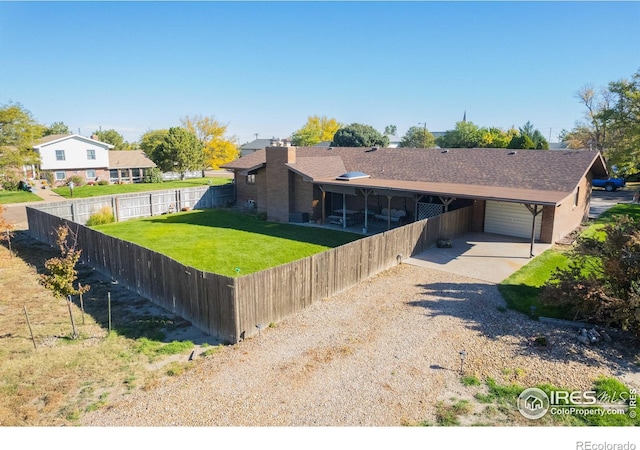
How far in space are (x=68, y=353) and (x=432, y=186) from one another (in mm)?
17804

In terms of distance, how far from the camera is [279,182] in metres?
26.7

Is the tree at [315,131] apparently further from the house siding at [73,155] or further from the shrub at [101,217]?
the shrub at [101,217]

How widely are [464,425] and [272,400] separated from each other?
3449 millimetres

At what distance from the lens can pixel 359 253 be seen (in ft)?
47.6

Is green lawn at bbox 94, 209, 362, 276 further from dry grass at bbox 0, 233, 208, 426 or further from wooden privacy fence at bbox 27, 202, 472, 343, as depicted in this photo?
dry grass at bbox 0, 233, 208, 426

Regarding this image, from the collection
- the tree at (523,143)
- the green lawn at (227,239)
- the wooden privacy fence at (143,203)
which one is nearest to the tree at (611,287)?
the green lawn at (227,239)

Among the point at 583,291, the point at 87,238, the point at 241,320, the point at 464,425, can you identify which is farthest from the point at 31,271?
the point at 583,291

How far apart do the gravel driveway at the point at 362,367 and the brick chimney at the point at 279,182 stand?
14.4m

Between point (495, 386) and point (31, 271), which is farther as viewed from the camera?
point (31, 271)

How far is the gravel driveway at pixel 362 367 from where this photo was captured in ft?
24.5

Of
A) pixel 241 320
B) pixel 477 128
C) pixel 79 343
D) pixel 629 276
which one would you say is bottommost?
pixel 79 343
